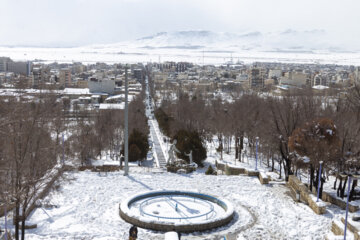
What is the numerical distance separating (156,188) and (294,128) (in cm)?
755

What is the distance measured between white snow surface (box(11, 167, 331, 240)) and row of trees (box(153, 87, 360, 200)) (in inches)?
85.3

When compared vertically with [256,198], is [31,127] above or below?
above

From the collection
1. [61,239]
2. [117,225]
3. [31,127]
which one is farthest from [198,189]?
[31,127]

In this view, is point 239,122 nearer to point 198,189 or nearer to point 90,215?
point 198,189

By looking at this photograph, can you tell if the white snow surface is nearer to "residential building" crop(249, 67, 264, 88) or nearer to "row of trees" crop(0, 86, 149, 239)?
"row of trees" crop(0, 86, 149, 239)

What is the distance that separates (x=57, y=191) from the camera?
1408 cm

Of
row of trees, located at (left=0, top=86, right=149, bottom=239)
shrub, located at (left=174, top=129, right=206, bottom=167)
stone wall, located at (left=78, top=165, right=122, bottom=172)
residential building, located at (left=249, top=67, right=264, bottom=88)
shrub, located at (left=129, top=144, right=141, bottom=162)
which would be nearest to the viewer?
row of trees, located at (left=0, top=86, right=149, bottom=239)

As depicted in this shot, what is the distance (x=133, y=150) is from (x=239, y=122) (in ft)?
26.8

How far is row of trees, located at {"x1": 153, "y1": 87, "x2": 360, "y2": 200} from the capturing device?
580 inches

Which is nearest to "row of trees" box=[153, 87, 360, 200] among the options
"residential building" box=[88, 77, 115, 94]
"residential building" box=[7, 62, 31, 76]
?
"residential building" box=[88, 77, 115, 94]

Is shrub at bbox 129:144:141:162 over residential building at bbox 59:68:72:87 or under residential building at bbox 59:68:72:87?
under

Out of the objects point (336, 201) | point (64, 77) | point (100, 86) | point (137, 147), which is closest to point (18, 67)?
point (64, 77)

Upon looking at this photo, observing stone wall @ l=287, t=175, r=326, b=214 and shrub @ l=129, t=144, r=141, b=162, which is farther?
shrub @ l=129, t=144, r=141, b=162

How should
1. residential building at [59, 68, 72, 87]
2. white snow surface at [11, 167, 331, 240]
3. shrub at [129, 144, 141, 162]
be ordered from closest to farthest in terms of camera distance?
white snow surface at [11, 167, 331, 240], shrub at [129, 144, 141, 162], residential building at [59, 68, 72, 87]
